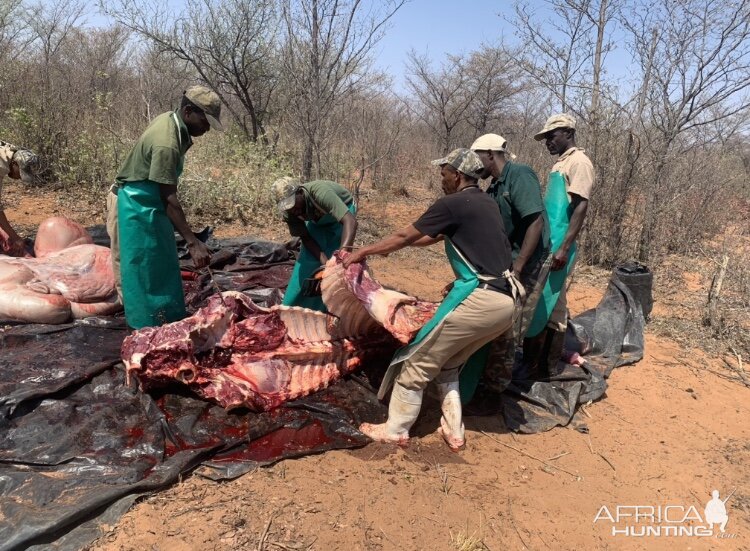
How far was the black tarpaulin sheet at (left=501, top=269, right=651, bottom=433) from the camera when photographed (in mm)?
3607

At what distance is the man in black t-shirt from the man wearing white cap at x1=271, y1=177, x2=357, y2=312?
0.63m

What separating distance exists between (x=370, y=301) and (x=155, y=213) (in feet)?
5.44

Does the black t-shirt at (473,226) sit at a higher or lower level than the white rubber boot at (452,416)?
higher

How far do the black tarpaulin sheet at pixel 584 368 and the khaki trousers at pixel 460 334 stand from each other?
821 millimetres

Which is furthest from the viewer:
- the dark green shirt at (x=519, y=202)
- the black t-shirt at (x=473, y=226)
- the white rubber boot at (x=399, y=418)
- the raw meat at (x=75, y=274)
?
the raw meat at (x=75, y=274)

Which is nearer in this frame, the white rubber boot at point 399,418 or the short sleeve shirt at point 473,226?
the short sleeve shirt at point 473,226

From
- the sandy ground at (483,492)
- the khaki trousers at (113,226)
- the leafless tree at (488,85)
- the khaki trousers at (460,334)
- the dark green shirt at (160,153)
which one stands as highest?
the leafless tree at (488,85)

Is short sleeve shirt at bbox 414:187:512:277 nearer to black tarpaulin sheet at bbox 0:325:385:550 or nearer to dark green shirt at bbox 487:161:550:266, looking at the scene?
dark green shirt at bbox 487:161:550:266

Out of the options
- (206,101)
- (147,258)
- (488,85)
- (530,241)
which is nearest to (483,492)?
(530,241)

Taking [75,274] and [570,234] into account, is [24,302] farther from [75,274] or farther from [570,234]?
[570,234]

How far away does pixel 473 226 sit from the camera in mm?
2828

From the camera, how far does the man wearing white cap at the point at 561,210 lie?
3.77 metres

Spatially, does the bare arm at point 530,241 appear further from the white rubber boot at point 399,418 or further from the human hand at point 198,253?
the human hand at point 198,253

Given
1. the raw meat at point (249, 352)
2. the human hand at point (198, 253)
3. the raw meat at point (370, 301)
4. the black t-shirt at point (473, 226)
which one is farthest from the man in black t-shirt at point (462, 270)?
the human hand at point (198, 253)
